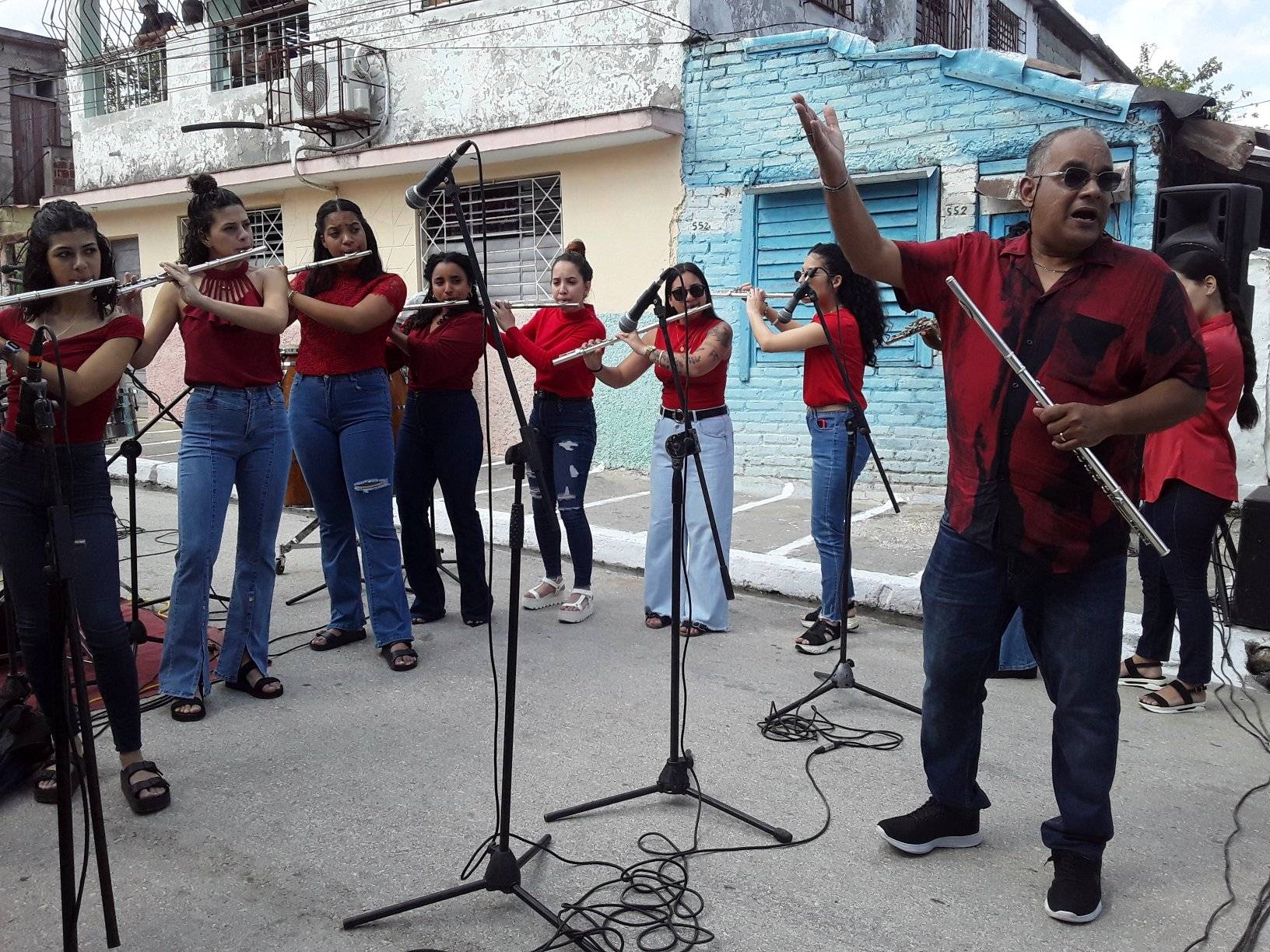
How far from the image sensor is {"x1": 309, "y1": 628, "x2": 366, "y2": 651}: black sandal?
489 centimetres

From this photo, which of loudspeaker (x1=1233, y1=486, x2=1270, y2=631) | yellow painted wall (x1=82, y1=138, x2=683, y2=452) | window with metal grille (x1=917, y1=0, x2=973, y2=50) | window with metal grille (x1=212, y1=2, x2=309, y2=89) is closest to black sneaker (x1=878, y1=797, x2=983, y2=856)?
loudspeaker (x1=1233, y1=486, x2=1270, y2=631)

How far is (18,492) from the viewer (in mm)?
3186

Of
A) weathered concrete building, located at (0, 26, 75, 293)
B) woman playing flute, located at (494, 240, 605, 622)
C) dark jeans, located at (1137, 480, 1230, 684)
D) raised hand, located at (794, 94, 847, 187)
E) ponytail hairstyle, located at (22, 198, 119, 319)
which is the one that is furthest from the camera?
weathered concrete building, located at (0, 26, 75, 293)

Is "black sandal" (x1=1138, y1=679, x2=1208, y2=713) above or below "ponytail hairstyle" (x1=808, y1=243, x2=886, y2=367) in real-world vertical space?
below

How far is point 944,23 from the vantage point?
47.9 ft

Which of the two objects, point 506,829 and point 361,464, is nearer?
point 506,829

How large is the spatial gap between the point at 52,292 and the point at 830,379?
3.19 meters

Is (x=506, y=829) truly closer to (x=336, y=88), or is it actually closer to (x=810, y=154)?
(x=810, y=154)

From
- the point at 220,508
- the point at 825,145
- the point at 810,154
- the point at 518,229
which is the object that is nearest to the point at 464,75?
the point at 518,229

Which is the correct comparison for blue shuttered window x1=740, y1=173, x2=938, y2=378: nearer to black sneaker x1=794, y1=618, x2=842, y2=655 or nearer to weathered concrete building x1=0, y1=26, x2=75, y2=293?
black sneaker x1=794, y1=618, x2=842, y2=655

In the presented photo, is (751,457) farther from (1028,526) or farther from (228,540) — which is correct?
(1028,526)

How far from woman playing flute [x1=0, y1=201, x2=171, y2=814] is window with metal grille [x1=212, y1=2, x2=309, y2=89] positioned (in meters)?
9.84

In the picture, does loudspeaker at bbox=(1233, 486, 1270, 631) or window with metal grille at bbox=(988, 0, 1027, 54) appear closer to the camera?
loudspeaker at bbox=(1233, 486, 1270, 631)

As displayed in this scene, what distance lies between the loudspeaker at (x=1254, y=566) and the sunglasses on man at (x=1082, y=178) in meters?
2.97
